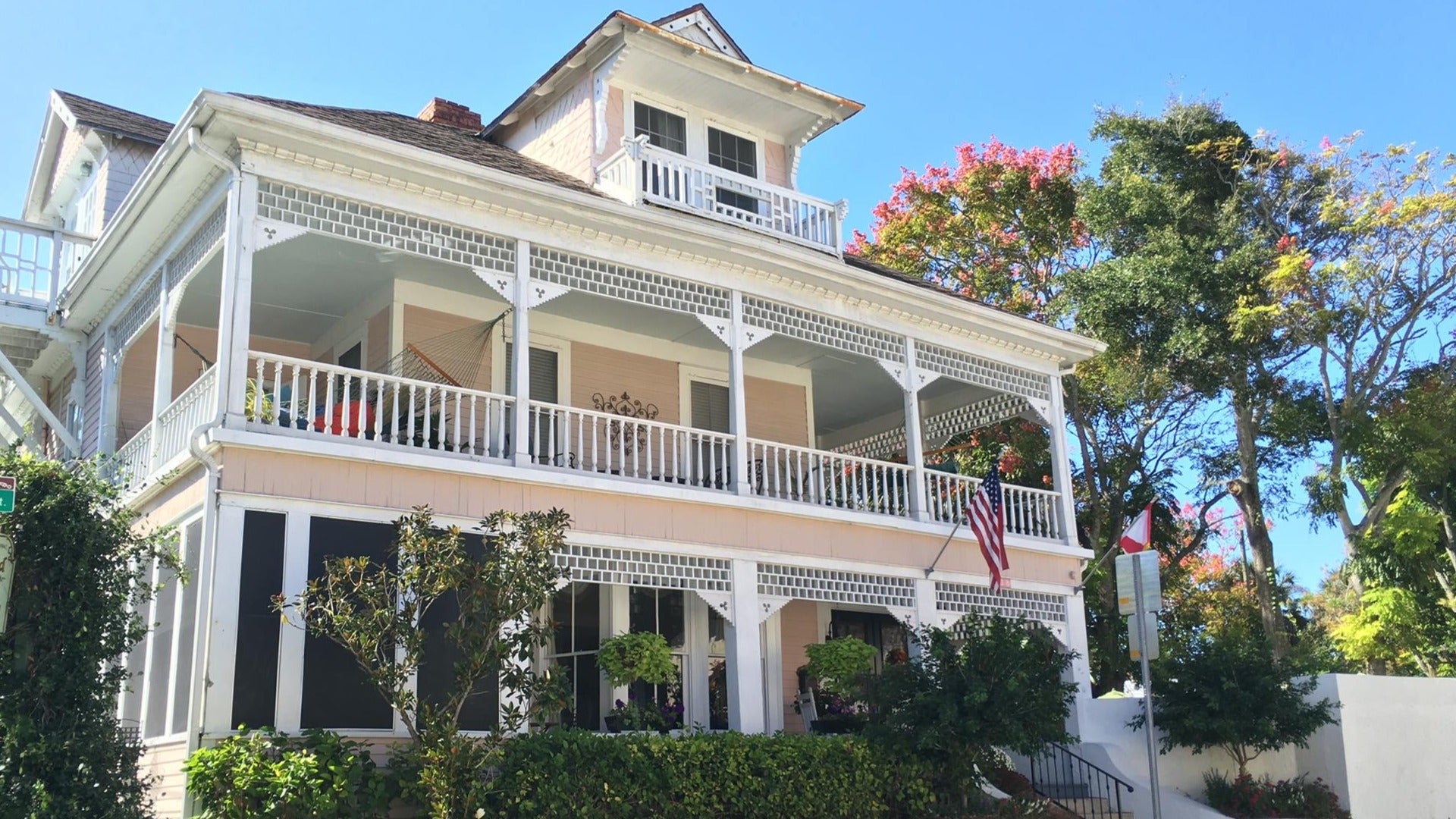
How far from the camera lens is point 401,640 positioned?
11.4 m

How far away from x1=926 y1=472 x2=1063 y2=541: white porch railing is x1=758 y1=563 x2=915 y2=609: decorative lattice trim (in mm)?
1374

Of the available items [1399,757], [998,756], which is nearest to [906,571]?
[998,756]

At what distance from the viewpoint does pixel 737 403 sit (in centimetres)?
1662

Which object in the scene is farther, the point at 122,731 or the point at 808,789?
the point at 808,789

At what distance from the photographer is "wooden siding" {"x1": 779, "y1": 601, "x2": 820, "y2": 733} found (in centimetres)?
1933

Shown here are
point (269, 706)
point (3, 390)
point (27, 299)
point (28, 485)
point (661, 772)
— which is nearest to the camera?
point (28, 485)

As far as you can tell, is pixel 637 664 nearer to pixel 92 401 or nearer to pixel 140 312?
pixel 140 312

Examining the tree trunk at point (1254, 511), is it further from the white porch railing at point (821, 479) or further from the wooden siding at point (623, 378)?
the wooden siding at point (623, 378)

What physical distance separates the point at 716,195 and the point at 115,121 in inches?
349

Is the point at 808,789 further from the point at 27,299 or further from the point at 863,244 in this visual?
the point at 863,244

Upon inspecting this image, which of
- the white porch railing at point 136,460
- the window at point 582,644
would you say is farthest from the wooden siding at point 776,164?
the white porch railing at point 136,460

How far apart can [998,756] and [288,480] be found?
Answer: 28.8 feet

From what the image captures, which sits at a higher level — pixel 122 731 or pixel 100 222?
pixel 100 222

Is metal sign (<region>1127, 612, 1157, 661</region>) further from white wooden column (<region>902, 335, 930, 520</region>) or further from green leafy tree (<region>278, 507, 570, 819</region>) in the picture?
green leafy tree (<region>278, 507, 570, 819</region>)
